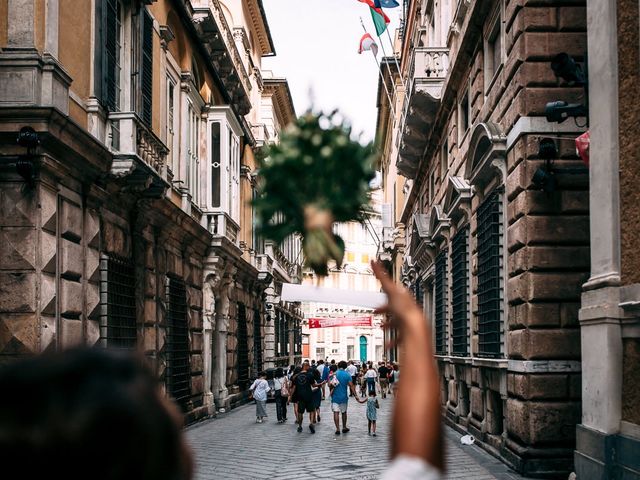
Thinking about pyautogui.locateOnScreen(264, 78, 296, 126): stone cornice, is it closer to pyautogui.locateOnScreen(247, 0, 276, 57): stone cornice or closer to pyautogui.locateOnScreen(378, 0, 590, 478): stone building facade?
pyautogui.locateOnScreen(247, 0, 276, 57): stone cornice

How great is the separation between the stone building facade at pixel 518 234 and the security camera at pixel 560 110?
26.3 inches

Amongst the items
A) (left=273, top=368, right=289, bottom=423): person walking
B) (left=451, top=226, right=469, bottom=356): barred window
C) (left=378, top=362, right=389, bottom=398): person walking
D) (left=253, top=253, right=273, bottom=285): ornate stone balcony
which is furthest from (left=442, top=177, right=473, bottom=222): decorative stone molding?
(left=378, top=362, right=389, bottom=398): person walking

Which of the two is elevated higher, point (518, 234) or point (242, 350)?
point (518, 234)

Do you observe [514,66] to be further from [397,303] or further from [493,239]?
[397,303]

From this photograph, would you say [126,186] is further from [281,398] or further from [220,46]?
[220,46]

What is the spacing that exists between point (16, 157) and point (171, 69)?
9884mm

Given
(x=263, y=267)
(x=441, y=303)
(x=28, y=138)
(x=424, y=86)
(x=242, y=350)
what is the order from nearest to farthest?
1. (x=28, y=138)
2. (x=424, y=86)
3. (x=441, y=303)
4. (x=242, y=350)
5. (x=263, y=267)

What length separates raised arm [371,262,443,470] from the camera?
60.4 inches

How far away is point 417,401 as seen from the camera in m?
1.58

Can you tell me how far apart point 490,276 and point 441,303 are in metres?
8.93

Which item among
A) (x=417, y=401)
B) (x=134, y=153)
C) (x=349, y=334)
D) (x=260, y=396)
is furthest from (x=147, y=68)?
(x=349, y=334)

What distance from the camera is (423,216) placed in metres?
27.6

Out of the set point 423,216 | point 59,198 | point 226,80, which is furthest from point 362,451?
point 226,80

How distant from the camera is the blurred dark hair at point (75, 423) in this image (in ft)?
3.54
